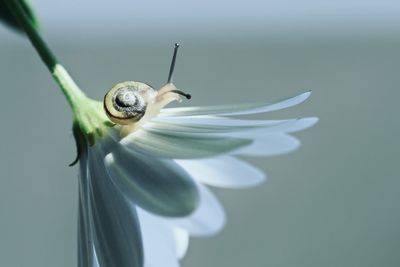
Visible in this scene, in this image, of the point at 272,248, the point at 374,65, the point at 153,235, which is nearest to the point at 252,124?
the point at 153,235

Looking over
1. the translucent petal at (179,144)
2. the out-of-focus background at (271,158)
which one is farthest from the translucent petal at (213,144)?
the out-of-focus background at (271,158)

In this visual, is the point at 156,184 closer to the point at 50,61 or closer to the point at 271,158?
the point at 50,61

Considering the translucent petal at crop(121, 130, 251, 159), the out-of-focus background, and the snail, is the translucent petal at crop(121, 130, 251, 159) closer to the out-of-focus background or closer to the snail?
the snail

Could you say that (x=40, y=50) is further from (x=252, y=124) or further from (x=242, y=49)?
(x=242, y=49)

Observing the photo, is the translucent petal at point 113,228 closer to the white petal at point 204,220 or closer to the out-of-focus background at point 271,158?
the white petal at point 204,220

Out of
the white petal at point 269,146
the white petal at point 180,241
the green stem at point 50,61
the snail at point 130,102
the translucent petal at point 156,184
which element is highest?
the green stem at point 50,61

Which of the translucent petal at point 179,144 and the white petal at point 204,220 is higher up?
the translucent petal at point 179,144

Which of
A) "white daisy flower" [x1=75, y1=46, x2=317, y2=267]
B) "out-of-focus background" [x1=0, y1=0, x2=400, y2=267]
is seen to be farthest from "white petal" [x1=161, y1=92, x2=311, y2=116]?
"out-of-focus background" [x1=0, y1=0, x2=400, y2=267]

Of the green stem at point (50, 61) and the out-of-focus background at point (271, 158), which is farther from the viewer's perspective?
the out-of-focus background at point (271, 158)
